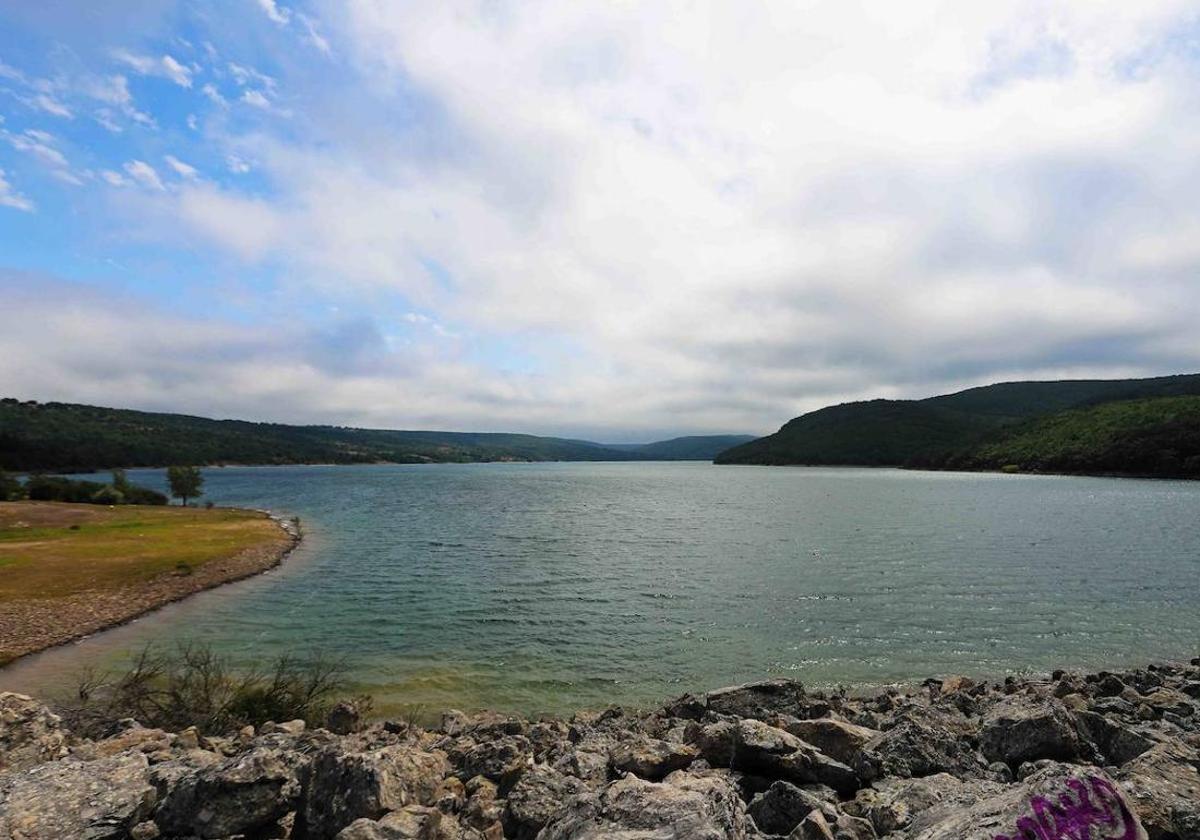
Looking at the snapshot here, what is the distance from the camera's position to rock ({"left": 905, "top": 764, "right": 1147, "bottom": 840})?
19.0 feet

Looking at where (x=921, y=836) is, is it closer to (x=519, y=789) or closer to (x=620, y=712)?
(x=519, y=789)

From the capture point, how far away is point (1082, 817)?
233 inches

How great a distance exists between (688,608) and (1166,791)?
2883 cm

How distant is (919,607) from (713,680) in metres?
17.3

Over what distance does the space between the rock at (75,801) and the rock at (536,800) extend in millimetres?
5137

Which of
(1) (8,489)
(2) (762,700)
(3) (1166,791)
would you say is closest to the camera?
(3) (1166,791)

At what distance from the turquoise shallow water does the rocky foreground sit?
11488 mm

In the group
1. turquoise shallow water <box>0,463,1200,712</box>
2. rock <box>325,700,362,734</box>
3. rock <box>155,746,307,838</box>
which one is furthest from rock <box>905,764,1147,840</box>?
turquoise shallow water <box>0,463,1200,712</box>

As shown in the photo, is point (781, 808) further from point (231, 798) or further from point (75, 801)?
point (75, 801)

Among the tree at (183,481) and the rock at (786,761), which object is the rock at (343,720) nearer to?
the rock at (786,761)

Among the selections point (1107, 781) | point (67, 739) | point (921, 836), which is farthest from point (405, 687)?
point (1107, 781)

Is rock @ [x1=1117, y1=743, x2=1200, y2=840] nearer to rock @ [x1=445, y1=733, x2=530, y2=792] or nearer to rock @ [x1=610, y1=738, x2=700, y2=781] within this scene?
rock @ [x1=610, y1=738, x2=700, y2=781]

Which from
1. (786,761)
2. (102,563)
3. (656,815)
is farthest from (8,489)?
(656,815)

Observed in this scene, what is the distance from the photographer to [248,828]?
28.3ft
